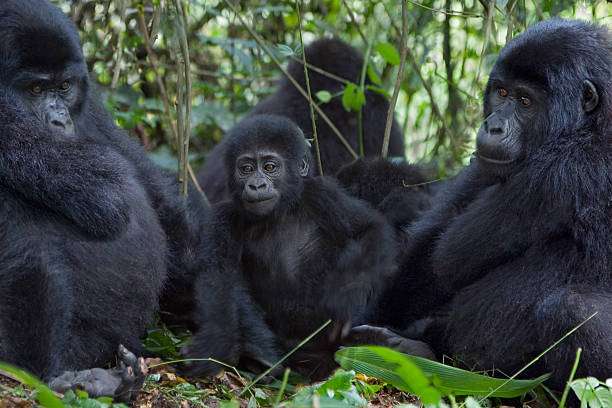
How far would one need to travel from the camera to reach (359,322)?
452 cm

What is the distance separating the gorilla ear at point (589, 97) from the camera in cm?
384

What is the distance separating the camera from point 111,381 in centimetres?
346

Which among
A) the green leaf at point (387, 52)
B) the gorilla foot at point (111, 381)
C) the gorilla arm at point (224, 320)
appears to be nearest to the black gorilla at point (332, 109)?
the green leaf at point (387, 52)

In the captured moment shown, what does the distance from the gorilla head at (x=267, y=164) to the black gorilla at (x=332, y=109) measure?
1756 millimetres

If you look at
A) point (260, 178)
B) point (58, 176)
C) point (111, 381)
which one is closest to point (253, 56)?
point (260, 178)

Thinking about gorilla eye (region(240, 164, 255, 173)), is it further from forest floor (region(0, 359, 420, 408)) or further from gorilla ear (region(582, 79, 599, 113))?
gorilla ear (region(582, 79, 599, 113))

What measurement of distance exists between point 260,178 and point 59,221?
1.05m

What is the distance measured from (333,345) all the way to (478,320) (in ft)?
2.40

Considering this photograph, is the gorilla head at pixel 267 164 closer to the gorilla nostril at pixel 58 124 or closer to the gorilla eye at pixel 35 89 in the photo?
the gorilla nostril at pixel 58 124

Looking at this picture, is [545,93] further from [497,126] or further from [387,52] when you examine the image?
[387,52]

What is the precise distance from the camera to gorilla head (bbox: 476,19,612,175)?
12.6ft

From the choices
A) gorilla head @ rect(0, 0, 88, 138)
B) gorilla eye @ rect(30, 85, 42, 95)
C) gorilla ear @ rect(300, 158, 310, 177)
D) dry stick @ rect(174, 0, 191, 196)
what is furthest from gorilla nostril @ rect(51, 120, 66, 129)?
gorilla ear @ rect(300, 158, 310, 177)

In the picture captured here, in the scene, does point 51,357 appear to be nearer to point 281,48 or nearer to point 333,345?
point 333,345

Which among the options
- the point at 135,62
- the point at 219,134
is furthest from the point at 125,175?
the point at 219,134
